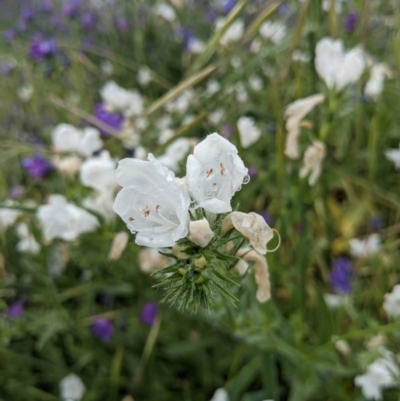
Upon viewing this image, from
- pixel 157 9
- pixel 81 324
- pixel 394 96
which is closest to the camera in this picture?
pixel 81 324

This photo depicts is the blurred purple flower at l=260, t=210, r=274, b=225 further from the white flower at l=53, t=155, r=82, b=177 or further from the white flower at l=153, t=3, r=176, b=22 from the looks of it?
the white flower at l=153, t=3, r=176, b=22

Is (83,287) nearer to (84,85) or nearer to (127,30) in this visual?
(84,85)

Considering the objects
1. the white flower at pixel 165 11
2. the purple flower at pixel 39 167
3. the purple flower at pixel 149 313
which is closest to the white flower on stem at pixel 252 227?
the purple flower at pixel 149 313

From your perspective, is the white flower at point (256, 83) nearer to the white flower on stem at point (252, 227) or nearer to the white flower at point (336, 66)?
the white flower at point (336, 66)

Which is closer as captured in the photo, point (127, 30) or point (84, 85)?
point (84, 85)

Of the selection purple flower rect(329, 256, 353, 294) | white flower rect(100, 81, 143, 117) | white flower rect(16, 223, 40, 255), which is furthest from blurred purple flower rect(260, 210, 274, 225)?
white flower rect(100, 81, 143, 117)

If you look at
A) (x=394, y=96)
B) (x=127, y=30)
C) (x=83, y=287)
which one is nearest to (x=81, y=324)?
(x=83, y=287)

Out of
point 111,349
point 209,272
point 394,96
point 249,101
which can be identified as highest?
point 209,272
